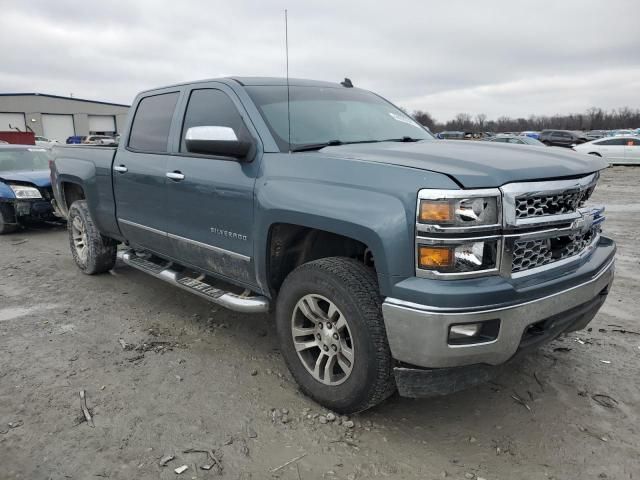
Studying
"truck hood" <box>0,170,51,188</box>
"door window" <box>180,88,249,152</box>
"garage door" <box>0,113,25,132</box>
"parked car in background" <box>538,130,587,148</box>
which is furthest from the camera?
"garage door" <box>0,113,25,132</box>

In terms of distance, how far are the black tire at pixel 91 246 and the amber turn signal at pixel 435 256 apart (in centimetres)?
419

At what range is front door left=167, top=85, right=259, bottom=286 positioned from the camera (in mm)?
3281

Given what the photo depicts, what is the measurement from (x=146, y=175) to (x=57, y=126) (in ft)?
168

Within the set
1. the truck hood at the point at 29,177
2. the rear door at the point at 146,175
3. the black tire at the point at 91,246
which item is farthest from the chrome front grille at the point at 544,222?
the truck hood at the point at 29,177

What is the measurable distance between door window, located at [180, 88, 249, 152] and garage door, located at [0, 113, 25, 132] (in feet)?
156

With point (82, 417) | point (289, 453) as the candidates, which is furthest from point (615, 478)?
point (82, 417)

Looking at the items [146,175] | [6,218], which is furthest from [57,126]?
[146,175]

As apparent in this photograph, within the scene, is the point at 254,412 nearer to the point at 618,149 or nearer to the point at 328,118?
the point at 328,118

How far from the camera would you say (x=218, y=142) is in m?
3.10

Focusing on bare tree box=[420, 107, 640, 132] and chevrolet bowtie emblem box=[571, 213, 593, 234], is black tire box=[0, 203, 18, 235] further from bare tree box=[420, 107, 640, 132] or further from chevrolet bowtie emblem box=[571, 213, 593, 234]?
bare tree box=[420, 107, 640, 132]

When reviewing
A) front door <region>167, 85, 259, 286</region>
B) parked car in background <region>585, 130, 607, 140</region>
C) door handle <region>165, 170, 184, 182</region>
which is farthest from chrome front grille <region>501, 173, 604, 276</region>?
parked car in background <region>585, 130, 607, 140</region>

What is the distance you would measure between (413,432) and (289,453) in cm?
71

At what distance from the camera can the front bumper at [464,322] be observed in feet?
7.49

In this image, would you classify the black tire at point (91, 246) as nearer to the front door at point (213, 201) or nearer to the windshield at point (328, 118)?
the front door at point (213, 201)
